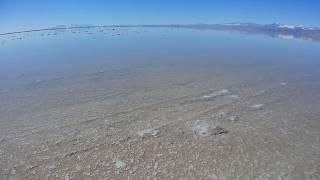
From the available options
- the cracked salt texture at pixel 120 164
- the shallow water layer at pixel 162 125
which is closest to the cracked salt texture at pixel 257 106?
the shallow water layer at pixel 162 125

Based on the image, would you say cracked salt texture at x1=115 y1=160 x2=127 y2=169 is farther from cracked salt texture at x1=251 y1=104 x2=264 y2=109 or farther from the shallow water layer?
cracked salt texture at x1=251 y1=104 x2=264 y2=109

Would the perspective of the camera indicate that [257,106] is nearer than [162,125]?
No

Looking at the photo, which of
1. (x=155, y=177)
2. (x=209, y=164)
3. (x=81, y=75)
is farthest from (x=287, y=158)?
(x=81, y=75)

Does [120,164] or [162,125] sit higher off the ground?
[162,125]

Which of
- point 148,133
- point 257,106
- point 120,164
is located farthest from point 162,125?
point 257,106

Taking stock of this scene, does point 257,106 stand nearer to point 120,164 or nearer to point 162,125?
point 162,125

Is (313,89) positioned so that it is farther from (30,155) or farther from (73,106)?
(30,155)

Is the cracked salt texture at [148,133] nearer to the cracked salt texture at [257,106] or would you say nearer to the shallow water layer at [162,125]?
the shallow water layer at [162,125]

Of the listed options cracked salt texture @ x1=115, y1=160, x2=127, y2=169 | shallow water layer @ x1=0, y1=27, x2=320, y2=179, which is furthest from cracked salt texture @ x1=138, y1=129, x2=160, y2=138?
cracked salt texture @ x1=115, y1=160, x2=127, y2=169
